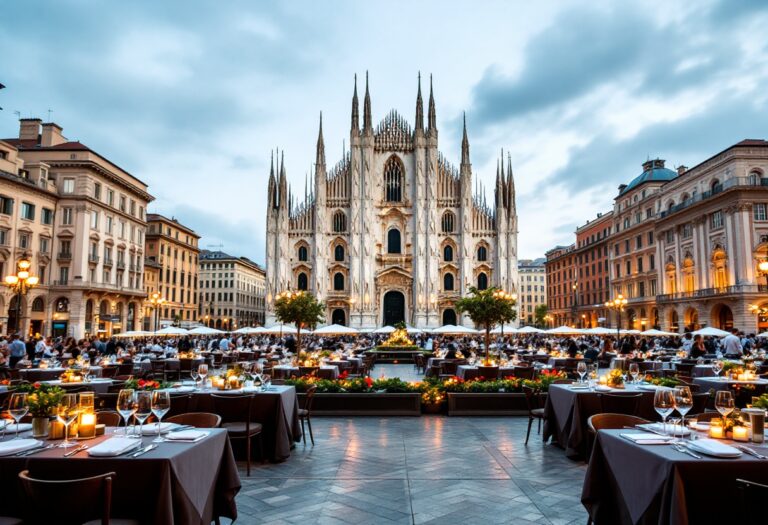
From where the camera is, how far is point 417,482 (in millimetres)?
6230

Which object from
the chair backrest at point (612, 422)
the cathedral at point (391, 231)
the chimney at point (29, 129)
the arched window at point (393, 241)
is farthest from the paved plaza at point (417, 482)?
the chimney at point (29, 129)

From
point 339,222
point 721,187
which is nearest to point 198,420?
point 721,187

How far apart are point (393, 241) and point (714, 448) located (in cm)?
4704

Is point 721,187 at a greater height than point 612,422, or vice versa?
point 721,187

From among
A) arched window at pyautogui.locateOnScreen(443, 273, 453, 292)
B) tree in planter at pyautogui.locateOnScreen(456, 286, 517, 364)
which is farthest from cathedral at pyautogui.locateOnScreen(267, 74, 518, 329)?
tree in planter at pyautogui.locateOnScreen(456, 286, 517, 364)

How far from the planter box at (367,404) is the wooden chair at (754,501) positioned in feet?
26.7

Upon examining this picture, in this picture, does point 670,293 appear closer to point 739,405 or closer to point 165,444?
point 739,405

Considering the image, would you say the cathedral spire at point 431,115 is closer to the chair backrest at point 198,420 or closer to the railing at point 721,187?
the railing at point 721,187

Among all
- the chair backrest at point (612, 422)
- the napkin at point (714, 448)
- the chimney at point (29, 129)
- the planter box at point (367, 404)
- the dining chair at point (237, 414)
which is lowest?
the planter box at point (367, 404)

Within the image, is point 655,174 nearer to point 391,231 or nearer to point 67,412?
point 391,231

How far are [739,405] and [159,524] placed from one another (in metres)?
10.2

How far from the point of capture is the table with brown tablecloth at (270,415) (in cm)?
723

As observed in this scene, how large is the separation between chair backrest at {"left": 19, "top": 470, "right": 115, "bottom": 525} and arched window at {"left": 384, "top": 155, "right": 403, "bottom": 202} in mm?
47971

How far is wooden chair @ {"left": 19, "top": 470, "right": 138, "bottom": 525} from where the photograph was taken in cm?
316
